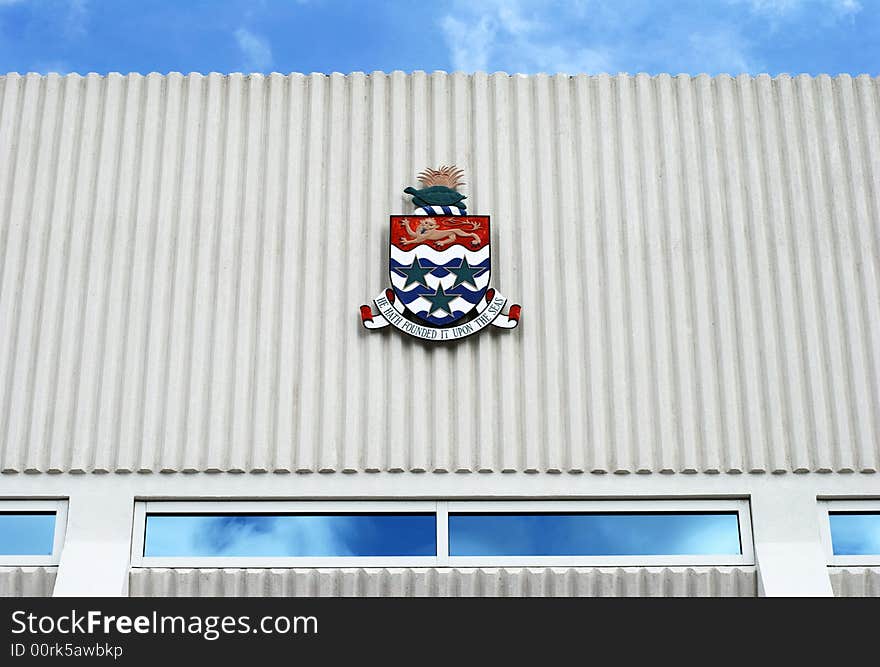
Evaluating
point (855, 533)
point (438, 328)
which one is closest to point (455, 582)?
point (438, 328)

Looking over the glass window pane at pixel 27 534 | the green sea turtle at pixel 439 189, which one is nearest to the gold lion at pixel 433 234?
the green sea turtle at pixel 439 189

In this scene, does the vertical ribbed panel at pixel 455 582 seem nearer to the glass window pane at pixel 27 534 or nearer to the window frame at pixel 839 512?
the window frame at pixel 839 512

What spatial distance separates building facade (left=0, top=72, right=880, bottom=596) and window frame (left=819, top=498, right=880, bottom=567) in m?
0.02

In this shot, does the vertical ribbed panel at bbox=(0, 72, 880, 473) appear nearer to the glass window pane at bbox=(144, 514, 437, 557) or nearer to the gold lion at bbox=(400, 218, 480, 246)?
the gold lion at bbox=(400, 218, 480, 246)

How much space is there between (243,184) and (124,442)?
2251 mm

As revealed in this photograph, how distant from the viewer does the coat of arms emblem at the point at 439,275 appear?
9.64m

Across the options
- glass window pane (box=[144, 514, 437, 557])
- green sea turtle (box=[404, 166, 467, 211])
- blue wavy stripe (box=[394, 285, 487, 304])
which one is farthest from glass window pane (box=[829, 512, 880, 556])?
green sea turtle (box=[404, 166, 467, 211])

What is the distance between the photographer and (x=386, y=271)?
388 inches

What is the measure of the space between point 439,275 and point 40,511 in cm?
346

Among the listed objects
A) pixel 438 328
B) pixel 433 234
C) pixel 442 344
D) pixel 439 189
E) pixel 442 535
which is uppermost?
pixel 439 189

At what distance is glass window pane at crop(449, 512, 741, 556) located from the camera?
9266 millimetres

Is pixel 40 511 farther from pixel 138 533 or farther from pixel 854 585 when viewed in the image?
pixel 854 585
